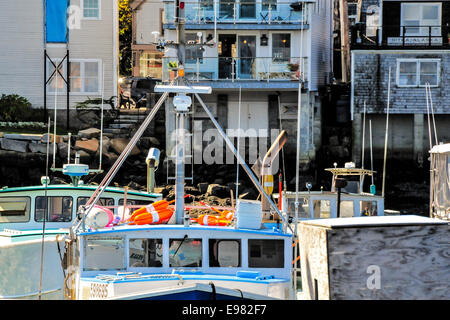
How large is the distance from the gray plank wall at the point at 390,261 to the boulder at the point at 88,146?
884 inches

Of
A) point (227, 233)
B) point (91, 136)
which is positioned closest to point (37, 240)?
point (227, 233)

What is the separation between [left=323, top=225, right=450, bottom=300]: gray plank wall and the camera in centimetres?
956

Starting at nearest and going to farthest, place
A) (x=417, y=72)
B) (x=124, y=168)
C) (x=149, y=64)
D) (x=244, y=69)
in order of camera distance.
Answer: (x=124, y=168)
(x=244, y=69)
(x=417, y=72)
(x=149, y=64)

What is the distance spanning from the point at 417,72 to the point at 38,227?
62.1 ft

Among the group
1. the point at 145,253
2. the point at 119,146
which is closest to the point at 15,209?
the point at 145,253

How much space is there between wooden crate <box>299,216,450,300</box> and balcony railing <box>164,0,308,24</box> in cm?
2353

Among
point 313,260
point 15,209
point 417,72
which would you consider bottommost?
point 313,260

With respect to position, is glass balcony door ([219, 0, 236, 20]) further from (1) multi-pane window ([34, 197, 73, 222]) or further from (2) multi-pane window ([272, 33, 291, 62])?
(1) multi-pane window ([34, 197, 73, 222])

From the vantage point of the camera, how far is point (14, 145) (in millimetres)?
31297

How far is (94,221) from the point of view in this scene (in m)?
13.1

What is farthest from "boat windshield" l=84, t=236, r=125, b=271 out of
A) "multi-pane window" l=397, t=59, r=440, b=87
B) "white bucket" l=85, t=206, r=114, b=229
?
"multi-pane window" l=397, t=59, r=440, b=87

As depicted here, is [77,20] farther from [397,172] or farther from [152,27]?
[397,172]

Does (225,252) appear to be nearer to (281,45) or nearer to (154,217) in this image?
(154,217)
